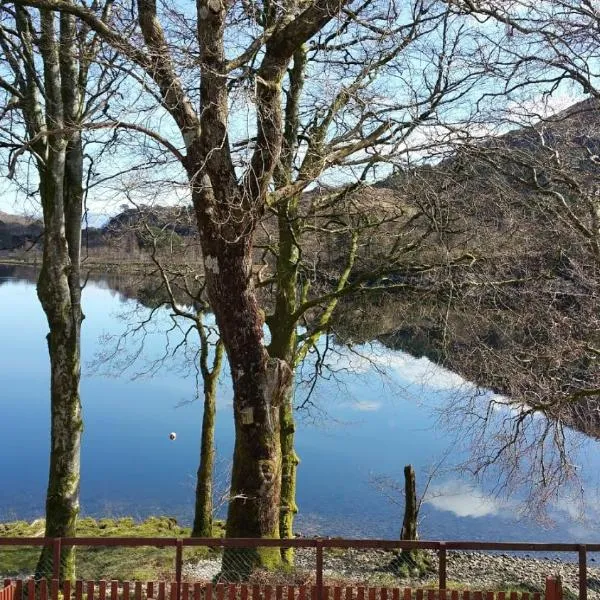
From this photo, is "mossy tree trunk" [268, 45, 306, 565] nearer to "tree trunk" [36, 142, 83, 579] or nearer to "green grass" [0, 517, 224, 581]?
"green grass" [0, 517, 224, 581]

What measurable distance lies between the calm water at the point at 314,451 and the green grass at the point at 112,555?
1871 mm

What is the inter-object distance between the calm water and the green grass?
73.7 inches

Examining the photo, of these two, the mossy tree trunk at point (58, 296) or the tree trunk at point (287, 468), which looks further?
the tree trunk at point (287, 468)

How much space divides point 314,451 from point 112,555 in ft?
32.5

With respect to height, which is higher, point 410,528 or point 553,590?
point 553,590

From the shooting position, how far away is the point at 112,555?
12117 millimetres

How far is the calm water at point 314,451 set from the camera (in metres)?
17.0

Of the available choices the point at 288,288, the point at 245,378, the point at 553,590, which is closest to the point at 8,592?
the point at 245,378

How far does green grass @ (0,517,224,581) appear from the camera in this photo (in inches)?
424

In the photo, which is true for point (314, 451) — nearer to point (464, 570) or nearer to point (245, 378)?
point (464, 570)

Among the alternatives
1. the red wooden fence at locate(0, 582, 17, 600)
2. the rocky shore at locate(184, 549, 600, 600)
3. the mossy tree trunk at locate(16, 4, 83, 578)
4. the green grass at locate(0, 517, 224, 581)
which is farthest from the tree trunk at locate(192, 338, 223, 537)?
the red wooden fence at locate(0, 582, 17, 600)

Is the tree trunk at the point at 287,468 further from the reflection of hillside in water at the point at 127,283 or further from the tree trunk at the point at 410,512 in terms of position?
the reflection of hillside in water at the point at 127,283

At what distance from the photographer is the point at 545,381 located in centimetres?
920

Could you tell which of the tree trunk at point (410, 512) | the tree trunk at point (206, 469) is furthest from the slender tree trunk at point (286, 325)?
the tree trunk at point (410, 512)
